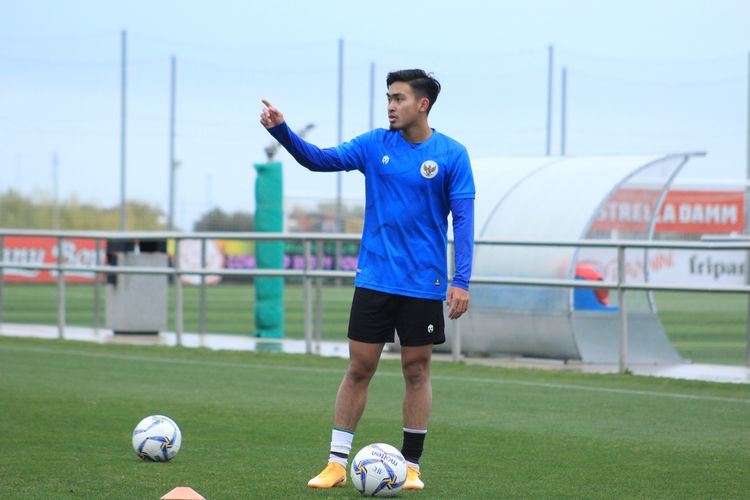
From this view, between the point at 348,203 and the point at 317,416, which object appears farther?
the point at 348,203

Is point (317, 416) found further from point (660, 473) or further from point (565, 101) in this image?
point (565, 101)

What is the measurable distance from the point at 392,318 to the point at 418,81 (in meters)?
1.13

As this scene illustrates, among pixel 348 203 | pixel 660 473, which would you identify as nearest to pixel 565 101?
pixel 348 203

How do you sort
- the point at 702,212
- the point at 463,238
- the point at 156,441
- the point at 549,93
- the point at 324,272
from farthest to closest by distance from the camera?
the point at 549,93
the point at 702,212
the point at 324,272
the point at 156,441
the point at 463,238

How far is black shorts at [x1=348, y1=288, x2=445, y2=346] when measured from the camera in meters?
5.92

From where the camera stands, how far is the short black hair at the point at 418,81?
233 inches

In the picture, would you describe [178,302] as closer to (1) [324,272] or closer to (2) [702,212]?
(1) [324,272]

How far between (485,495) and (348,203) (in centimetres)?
2638

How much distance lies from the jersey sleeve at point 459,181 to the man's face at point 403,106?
28cm

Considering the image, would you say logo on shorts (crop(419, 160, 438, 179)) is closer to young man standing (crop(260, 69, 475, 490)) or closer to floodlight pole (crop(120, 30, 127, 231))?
young man standing (crop(260, 69, 475, 490))

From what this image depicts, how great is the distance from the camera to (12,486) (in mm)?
5750

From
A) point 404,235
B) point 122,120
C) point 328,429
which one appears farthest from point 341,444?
point 122,120

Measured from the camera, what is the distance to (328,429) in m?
7.86

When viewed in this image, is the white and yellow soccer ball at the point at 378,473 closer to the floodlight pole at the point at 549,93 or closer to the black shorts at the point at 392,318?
the black shorts at the point at 392,318
